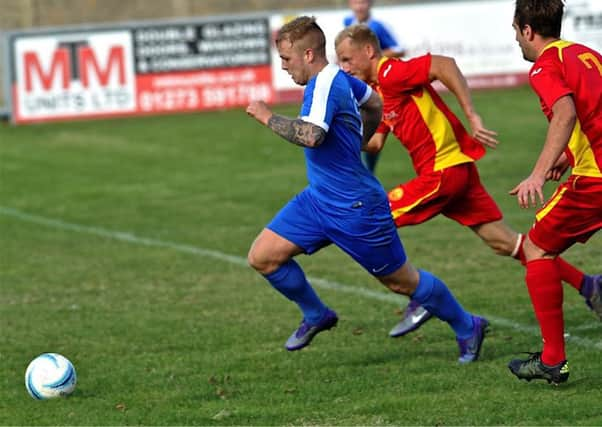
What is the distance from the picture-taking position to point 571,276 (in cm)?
731

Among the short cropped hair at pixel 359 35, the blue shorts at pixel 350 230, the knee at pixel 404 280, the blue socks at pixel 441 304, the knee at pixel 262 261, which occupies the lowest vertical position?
the blue socks at pixel 441 304

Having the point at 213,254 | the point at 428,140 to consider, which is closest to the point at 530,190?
the point at 428,140

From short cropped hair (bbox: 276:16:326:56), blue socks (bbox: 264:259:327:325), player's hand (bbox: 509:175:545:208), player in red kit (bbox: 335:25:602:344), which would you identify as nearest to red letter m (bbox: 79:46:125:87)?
player in red kit (bbox: 335:25:602:344)

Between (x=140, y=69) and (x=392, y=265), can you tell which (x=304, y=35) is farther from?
(x=140, y=69)

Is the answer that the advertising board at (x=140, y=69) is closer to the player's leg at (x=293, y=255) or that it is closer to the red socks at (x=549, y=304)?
the player's leg at (x=293, y=255)

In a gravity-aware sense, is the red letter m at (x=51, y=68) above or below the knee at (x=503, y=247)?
below

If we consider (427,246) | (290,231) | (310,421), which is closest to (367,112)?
(290,231)

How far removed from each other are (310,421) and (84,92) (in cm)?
1859

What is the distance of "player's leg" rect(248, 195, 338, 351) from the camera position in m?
6.84

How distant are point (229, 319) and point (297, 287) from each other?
1.52 m

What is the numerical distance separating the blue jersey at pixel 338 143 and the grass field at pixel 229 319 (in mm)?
1011

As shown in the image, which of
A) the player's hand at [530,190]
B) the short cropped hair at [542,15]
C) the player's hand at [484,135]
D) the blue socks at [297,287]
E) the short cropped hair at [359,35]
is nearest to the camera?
the player's hand at [530,190]

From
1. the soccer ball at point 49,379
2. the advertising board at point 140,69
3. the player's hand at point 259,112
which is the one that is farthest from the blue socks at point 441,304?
the advertising board at point 140,69

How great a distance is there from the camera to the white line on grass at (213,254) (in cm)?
765
